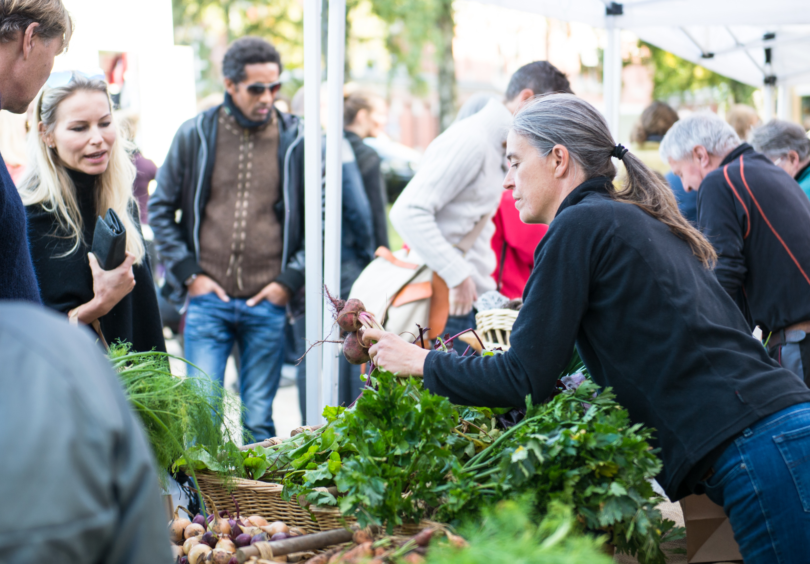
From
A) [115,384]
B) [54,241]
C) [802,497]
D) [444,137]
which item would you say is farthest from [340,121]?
[115,384]

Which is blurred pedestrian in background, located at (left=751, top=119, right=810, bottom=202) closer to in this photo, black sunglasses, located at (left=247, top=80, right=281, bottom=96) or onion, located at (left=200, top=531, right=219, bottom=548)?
black sunglasses, located at (left=247, top=80, right=281, bottom=96)

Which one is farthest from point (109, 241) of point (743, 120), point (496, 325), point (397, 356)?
point (743, 120)

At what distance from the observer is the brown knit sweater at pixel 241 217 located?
368cm

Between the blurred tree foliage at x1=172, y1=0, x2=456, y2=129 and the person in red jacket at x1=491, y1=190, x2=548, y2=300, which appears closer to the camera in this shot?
the person in red jacket at x1=491, y1=190, x2=548, y2=300

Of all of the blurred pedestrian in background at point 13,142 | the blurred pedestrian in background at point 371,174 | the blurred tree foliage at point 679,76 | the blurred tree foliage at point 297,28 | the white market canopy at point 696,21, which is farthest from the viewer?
the blurred tree foliage at point 679,76

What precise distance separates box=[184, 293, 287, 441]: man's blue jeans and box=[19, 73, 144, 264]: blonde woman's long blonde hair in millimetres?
1060

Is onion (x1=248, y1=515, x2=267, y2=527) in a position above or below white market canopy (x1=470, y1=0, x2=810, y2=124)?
below

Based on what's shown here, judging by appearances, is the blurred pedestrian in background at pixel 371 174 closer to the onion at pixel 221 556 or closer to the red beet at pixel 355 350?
the red beet at pixel 355 350

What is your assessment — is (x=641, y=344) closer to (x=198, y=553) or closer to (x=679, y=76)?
(x=198, y=553)

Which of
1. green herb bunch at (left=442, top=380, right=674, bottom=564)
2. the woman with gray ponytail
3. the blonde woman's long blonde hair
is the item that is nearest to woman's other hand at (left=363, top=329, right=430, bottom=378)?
the woman with gray ponytail

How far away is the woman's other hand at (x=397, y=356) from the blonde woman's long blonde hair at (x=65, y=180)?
1127 millimetres

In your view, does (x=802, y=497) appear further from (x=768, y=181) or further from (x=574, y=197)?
(x=768, y=181)

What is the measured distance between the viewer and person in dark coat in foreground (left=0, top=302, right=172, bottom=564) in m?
0.63

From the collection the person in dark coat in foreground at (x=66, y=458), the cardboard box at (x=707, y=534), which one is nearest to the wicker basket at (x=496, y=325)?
the cardboard box at (x=707, y=534)
